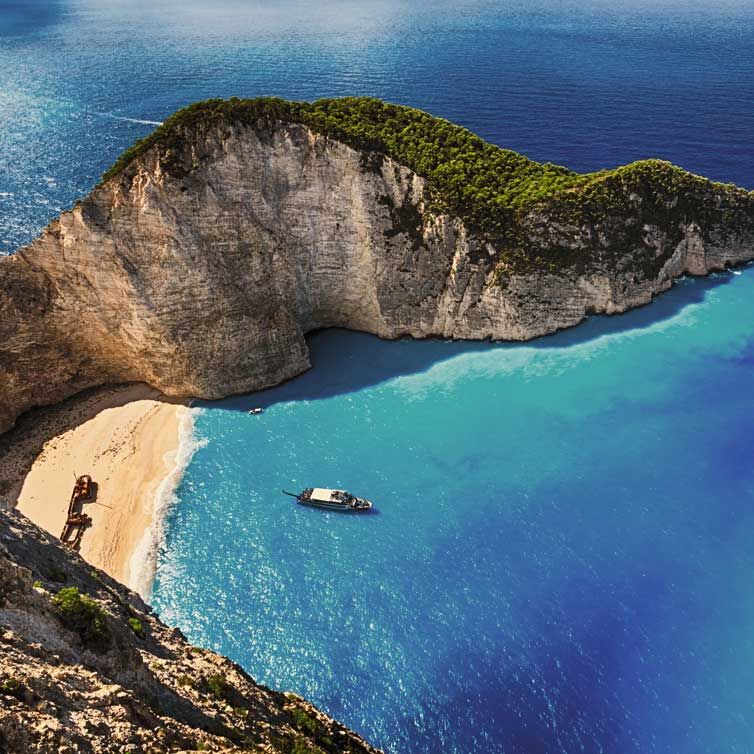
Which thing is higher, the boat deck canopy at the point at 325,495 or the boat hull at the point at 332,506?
the boat deck canopy at the point at 325,495

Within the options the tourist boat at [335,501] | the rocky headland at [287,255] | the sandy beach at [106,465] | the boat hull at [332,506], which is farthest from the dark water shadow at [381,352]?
the boat hull at [332,506]

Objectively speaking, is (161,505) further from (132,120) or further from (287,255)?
(132,120)

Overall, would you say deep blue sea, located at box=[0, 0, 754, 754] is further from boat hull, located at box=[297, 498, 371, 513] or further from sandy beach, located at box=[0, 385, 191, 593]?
sandy beach, located at box=[0, 385, 191, 593]

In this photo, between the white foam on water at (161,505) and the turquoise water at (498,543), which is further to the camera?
the white foam on water at (161,505)

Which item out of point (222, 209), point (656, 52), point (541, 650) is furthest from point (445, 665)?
point (656, 52)

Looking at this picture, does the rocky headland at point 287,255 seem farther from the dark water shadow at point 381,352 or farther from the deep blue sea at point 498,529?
the deep blue sea at point 498,529

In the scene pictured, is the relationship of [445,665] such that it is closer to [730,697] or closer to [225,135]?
[730,697]

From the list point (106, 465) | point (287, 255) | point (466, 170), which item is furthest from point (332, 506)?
point (466, 170)
